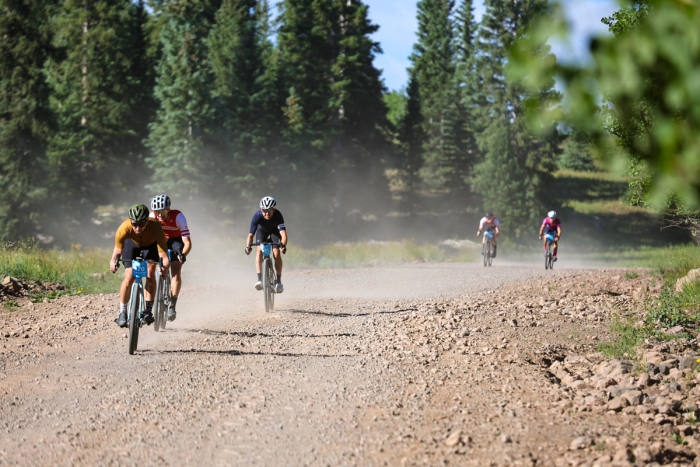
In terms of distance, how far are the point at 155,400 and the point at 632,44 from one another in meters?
5.95

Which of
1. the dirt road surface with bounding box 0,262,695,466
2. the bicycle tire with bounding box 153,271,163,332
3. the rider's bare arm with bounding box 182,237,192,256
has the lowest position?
the dirt road surface with bounding box 0,262,695,466

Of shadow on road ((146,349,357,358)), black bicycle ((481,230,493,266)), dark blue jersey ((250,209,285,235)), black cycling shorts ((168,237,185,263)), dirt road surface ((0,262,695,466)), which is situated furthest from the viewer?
black bicycle ((481,230,493,266))

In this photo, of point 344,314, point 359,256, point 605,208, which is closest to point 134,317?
point 344,314

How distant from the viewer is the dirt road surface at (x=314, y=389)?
5.68 meters

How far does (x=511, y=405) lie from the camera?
6.82 m

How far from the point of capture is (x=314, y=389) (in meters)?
7.47

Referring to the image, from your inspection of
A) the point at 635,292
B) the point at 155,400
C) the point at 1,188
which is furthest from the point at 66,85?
the point at 155,400

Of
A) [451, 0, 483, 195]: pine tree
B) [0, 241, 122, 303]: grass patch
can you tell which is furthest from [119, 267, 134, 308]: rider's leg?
[451, 0, 483, 195]: pine tree

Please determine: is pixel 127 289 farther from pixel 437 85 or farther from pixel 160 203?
pixel 437 85

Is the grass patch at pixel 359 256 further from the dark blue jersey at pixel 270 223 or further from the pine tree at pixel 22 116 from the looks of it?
the dark blue jersey at pixel 270 223

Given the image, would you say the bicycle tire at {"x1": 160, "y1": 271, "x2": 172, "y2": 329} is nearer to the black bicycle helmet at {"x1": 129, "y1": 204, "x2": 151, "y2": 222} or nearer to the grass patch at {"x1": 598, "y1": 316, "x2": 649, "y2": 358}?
the black bicycle helmet at {"x1": 129, "y1": 204, "x2": 151, "y2": 222}

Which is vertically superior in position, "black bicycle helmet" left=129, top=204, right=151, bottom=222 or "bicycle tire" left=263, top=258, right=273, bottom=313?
"black bicycle helmet" left=129, top=204, right=151, bottom=222

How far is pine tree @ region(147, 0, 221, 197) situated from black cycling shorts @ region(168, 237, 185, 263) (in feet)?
103

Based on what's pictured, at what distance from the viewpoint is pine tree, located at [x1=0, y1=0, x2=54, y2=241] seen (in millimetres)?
33469
